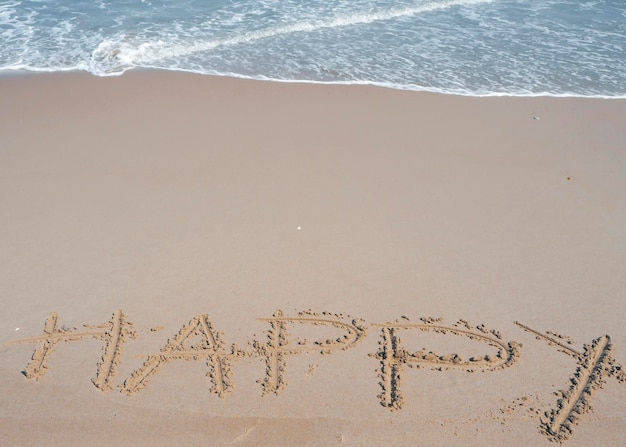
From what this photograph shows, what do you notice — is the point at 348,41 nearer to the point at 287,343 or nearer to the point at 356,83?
the point at 356,83

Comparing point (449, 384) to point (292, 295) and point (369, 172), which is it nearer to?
point (292, 295)

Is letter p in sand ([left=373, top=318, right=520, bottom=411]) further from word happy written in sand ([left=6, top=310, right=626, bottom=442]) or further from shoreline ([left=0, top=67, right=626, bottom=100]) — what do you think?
shoreline ([left=0, top=67, right=626, bottom=100])

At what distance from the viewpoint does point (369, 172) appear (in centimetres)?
658

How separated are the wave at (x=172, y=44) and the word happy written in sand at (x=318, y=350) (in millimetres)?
5493

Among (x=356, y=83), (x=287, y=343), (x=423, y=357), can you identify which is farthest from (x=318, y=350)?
(x=356, y=83)

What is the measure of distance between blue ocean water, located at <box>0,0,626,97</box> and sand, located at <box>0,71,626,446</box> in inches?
37.8

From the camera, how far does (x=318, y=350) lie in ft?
14.8

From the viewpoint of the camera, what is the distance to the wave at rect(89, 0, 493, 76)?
9.05m

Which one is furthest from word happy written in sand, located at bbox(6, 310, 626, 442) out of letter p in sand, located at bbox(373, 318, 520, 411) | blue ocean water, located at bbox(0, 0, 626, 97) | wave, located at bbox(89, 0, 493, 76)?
wave, located at bbox(89, 0, 493, 76)

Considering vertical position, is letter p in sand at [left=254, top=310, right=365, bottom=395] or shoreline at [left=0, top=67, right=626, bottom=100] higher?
shoreline at [left=0, top=67, right=626, bottom=100]

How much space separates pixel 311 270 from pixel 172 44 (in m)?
6.21

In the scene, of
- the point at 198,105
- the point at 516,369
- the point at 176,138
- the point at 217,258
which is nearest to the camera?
the point at 516,369

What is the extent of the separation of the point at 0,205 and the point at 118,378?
2.94 metres

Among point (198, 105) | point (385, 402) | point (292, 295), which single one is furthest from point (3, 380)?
point (198, 105)
